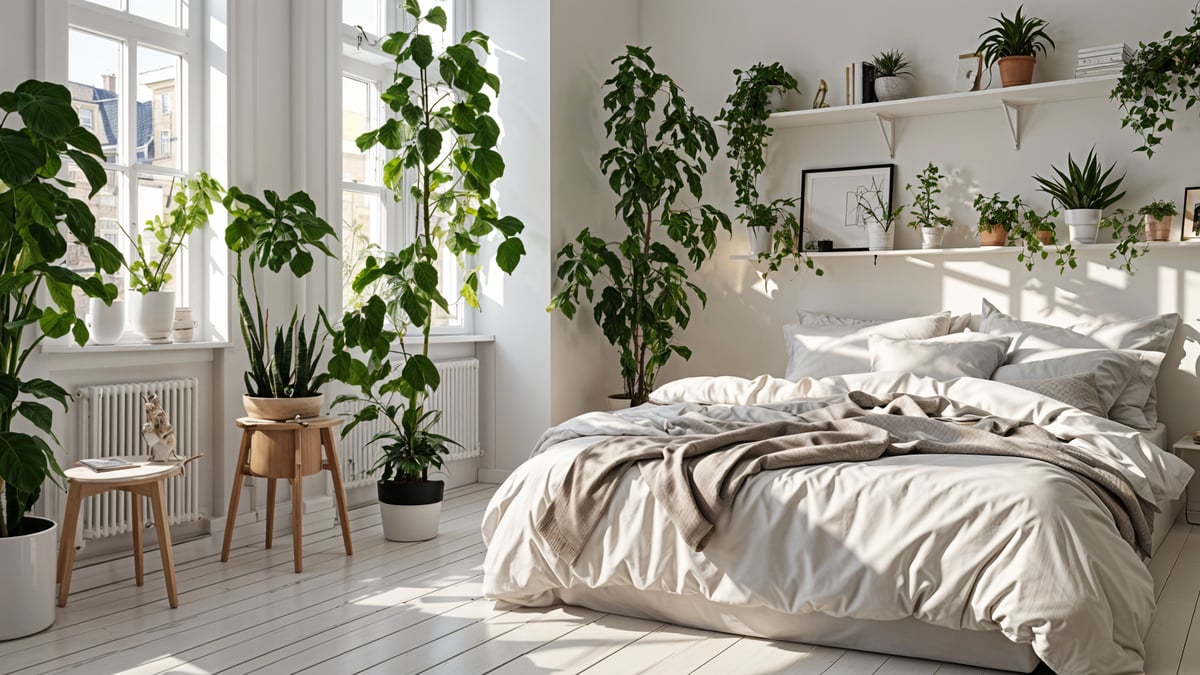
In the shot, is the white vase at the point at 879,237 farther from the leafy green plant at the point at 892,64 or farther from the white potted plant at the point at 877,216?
the leafy green plant at the point at 892,64

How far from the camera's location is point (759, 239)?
5.69 metres

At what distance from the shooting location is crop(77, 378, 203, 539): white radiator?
359 cm

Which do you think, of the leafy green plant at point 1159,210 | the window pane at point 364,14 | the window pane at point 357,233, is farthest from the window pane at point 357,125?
the leafy green plant at point 1159,210

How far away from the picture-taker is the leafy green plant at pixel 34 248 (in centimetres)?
277

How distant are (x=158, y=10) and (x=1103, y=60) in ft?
13.7

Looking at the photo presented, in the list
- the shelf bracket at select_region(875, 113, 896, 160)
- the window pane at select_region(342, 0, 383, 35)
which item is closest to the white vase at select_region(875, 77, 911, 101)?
the shelf bracket at select_region(875, 113, 896, 160)

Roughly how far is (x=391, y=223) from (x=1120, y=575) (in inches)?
148

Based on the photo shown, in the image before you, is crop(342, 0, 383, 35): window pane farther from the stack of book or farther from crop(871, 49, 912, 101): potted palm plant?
the stack of book

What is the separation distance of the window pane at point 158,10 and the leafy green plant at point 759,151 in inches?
112

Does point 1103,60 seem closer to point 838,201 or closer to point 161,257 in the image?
point 838,201

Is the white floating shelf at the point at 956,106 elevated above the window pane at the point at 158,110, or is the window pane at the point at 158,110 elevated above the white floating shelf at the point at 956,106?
the white floating shelf at the point at 956,106

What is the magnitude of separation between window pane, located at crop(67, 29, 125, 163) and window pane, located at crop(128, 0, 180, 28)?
170mm

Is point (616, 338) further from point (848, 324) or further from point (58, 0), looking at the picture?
point (58, 0)

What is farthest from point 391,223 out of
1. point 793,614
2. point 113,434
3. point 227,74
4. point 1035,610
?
point 1035,610
